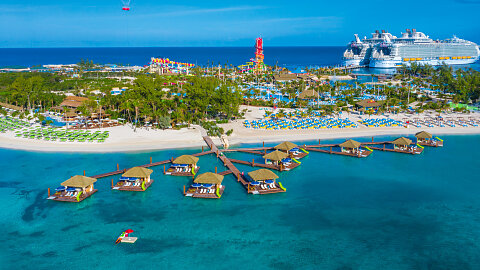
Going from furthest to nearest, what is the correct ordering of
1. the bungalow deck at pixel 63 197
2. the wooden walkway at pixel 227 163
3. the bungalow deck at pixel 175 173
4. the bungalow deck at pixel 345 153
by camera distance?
the bungalow deck at pixel 345 153
the bungalow deck at pixel 175 173
the wooden walkway at pixel 227 163
the bungalow deck at pixel 63 197

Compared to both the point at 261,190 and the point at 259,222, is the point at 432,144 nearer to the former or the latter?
the point at 261,190

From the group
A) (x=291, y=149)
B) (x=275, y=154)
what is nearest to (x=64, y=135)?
(x=275, y=154)

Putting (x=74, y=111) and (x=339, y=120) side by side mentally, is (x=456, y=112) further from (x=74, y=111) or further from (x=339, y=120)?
(x=74, y=111)

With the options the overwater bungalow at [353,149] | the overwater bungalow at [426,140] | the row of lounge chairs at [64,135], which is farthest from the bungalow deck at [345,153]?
the row of lounge chairs at [64,135]

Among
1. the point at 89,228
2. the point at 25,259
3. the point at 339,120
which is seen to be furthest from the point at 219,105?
the point at 25,259

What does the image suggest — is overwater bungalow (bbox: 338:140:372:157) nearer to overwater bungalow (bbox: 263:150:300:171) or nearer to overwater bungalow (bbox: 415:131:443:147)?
overwater bungalow (bbox: 263:150:300:171)

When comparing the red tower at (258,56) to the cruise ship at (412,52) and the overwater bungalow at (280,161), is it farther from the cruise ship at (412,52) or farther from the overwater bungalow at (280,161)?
the overwater bungalow at (280,161)
